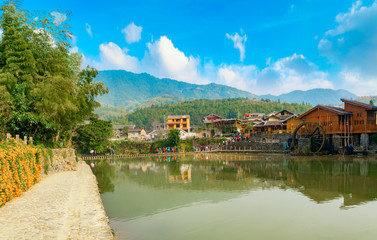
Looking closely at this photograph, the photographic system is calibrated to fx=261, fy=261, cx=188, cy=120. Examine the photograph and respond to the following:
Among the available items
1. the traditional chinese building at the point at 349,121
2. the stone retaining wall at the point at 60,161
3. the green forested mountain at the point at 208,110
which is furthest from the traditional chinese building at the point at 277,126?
the green forested mountain at the point at 208,110

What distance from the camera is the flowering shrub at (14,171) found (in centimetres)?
845

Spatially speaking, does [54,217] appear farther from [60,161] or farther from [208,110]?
[208,110]

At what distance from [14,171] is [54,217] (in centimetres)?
319

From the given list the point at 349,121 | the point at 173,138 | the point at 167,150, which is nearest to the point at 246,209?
the point at 349,121

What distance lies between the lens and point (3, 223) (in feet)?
22.6

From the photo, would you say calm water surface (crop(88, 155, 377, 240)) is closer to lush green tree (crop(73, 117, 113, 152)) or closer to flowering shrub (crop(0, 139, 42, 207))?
flowering shrub (crop(0, 139, 42, 207))

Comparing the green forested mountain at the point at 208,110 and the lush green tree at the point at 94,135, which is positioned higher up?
the green forested mountain at the point at 208,110

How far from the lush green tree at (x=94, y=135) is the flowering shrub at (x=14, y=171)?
1041 inches

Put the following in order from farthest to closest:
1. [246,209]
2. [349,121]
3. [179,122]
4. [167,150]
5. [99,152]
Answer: [179,122]
[167,150]
[99,152]
[349,121]
[246,209]

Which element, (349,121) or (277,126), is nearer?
(349,121)

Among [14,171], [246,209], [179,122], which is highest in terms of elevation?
[179,122]

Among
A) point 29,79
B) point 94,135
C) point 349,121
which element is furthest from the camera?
point 94,135

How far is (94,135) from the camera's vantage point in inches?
1548

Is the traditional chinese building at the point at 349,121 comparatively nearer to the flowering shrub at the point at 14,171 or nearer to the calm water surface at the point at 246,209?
the calm water surface at the point at 246,209
